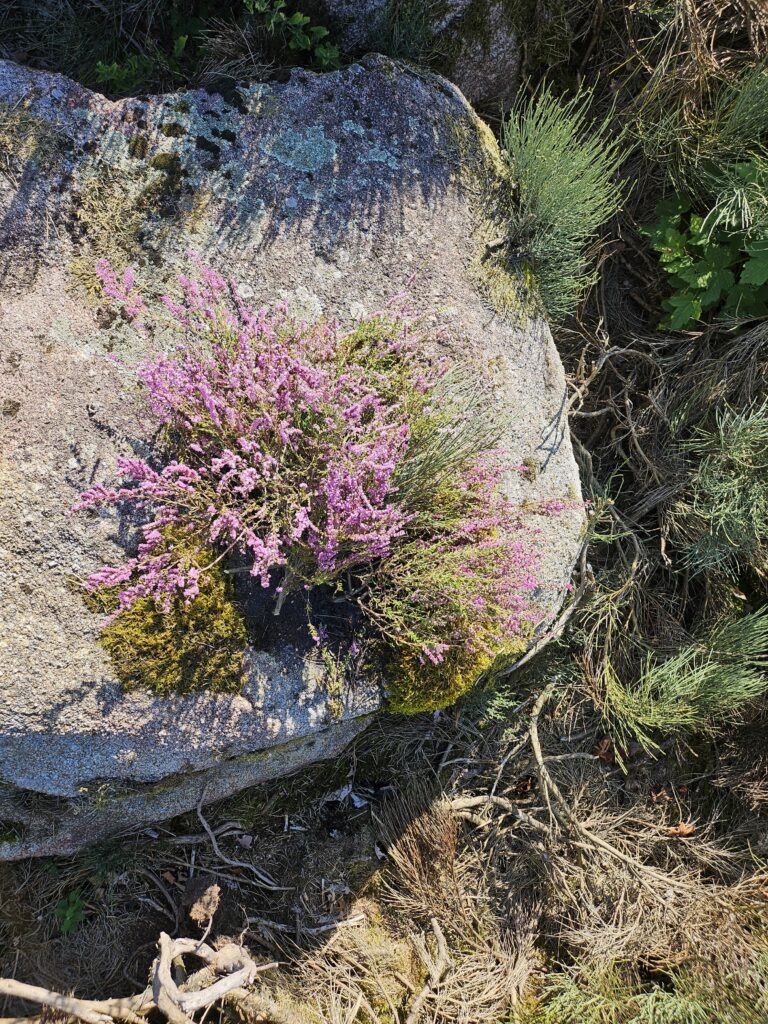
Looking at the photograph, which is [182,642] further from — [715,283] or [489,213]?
[715,283]

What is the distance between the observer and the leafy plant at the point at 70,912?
3.55 metres

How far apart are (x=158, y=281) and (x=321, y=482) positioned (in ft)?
4.06

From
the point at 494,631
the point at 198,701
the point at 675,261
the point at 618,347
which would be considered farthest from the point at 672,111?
the point at 198,701

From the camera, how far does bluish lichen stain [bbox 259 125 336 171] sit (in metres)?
2.96

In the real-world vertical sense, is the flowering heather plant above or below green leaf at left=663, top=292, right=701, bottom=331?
below

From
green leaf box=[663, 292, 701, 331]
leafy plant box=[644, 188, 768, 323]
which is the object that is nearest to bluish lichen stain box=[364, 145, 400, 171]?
leafy plant box=[644, 188, 768, 323]

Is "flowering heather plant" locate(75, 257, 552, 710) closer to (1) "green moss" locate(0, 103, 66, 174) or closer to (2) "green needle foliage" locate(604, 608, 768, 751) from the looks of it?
(1) "green moss" locate(0, 103, 66, 174)

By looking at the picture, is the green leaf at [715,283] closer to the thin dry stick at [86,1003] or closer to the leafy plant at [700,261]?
the leafy plant at [700,261]

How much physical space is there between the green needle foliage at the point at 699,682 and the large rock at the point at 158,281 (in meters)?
1.14

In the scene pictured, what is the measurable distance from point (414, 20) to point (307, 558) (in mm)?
2722

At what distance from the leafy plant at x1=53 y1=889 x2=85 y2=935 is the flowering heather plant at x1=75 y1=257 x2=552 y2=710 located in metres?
2.12

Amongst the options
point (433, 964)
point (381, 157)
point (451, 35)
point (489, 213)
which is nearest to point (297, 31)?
point (381, 157)

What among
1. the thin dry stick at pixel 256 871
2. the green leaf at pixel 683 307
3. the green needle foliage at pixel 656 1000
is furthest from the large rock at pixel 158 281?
the green needle foliage at pixel 656 1000

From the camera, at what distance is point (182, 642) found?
2.70 m
